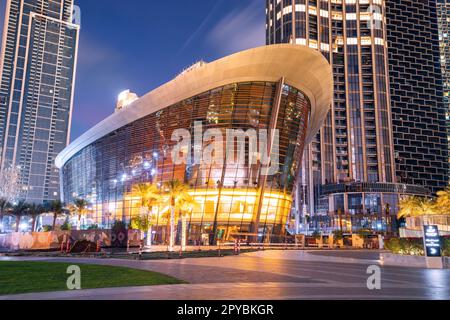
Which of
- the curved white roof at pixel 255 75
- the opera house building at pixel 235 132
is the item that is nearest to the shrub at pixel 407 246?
the opera house building at pixel 235 132

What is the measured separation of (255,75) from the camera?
2431 inches

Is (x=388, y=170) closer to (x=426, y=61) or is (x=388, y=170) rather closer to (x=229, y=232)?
(x=426, y=61)

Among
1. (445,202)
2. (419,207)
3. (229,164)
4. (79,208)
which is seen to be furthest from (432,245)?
(79,208)

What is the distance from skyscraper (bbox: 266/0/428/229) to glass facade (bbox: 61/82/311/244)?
236ft

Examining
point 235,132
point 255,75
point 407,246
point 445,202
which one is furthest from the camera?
point 235,132

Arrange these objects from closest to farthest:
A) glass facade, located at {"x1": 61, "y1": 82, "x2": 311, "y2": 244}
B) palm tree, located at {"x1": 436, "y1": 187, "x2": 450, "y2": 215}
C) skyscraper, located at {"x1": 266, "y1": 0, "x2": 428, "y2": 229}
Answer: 1. palm tree, located at {"x1": 436, "y1": 187, "x2": 450, "y2": 215}
2. glass facade, located at {"x1": 61, "y1": 82, "x2": 311, "y2": 244}
3. skyscraper, located at {"x1": 266, "y1": 0, "x2": 428, "y2": 229}

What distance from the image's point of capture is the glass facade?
209 ft

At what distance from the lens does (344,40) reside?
519 feet

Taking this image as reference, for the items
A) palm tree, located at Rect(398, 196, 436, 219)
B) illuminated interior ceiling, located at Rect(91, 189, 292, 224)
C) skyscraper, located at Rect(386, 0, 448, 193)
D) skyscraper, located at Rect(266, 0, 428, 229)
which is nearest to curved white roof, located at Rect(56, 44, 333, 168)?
illuminated interior ceiling, located at Rect(91, 189, 292, 224)

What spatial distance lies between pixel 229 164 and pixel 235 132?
200 inches

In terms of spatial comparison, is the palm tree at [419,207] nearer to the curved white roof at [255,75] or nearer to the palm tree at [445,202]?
the palm tree at [445,202]

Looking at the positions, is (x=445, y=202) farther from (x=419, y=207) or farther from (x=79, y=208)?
(x=79, y=208)

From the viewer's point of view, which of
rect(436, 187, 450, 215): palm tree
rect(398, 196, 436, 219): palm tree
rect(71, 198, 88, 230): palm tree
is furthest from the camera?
rect(71, 198, 88, 230): palm tree

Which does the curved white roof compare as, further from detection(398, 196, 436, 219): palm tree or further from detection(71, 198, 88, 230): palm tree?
detection(398, 196, 436, 219): palm tree
